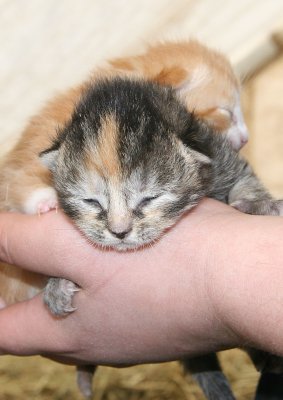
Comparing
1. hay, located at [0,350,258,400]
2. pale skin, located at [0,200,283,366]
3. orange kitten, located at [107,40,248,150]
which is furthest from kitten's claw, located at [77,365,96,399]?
orange kitten, located at [107,40,248,150]

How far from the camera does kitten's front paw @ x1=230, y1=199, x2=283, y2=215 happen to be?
160 centimetres

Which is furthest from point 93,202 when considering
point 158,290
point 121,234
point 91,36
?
point 91,36

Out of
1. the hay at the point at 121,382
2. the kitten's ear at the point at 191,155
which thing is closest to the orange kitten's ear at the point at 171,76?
the kitten's ear at the point at 191,155

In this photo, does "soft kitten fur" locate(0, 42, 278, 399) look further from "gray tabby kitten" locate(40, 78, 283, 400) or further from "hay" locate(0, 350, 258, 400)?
"hay" locate(0, 350, 258, 400)

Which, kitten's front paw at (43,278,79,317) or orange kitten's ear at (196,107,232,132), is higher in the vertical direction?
orange kitten's ear at (196,107,232,132)

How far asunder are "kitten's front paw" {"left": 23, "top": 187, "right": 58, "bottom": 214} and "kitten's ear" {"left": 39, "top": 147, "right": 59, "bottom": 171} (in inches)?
5.5

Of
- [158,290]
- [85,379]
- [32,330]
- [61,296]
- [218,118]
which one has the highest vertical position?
[218,118]

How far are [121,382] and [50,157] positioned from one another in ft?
4.01

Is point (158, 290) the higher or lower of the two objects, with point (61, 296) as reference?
higher

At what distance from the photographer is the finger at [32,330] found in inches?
65.1

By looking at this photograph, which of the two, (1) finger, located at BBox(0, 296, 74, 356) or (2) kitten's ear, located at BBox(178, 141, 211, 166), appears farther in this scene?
(1) finger, located at BBox(0, 296, 74, 356)

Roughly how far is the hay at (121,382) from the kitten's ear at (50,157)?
116 cm

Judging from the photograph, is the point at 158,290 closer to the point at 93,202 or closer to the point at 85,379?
the point at 93,202

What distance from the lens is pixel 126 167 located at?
141cm
